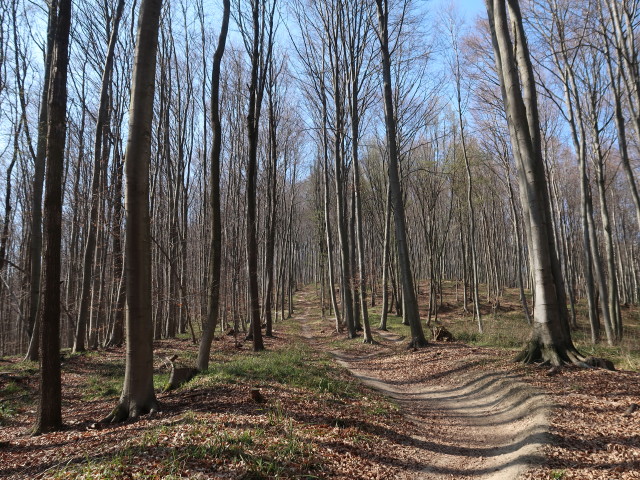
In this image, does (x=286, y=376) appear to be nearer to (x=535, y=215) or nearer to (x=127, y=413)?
(x=127, y=413)

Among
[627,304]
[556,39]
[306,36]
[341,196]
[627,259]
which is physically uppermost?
[306,36]

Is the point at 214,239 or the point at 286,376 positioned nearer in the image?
the point at 286,376

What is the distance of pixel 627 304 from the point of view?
29.5 m

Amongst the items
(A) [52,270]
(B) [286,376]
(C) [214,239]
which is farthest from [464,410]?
(A) [52,270]

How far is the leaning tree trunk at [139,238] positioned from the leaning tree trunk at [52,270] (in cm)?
101

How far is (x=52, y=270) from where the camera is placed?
5.38 metres

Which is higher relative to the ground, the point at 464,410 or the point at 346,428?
the point at 346,428

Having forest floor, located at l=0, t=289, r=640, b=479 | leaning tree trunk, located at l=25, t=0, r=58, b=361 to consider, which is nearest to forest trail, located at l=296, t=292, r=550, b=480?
forest floor, located at l=0, t=289, r=640, b=479

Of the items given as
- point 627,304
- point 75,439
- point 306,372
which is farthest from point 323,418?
point 627,304

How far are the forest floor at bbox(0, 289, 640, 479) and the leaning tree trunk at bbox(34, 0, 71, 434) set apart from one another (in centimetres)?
41

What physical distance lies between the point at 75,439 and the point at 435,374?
726 centimetres

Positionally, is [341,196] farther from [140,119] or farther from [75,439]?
[75,439]

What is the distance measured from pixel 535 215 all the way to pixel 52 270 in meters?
8.70

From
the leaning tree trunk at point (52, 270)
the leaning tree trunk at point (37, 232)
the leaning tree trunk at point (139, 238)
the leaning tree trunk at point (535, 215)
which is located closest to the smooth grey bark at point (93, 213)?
the leaning tree trunk at point (37, 232)
